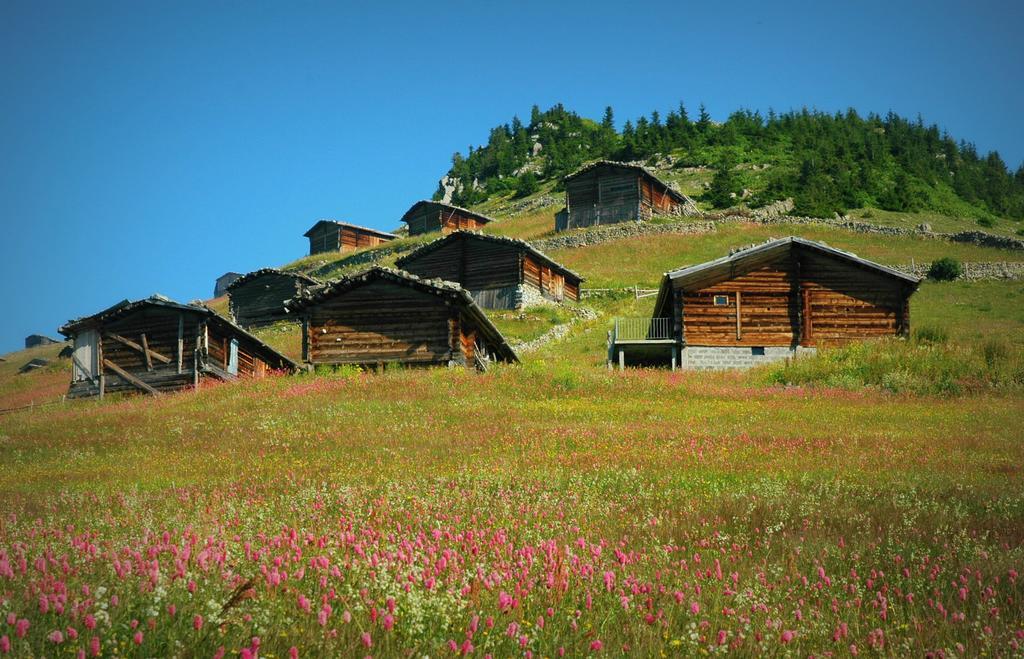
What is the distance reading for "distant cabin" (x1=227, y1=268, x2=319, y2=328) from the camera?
56.9 m

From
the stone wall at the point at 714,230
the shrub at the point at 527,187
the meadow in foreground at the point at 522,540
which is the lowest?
the meadow in foreground at the point at 522,540

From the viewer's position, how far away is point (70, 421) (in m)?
19.8

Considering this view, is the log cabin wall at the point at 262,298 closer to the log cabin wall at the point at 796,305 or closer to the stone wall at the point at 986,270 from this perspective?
the log cabin wall at the point at 796,305

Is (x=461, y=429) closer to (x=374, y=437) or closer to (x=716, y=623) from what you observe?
(x=374, y=437)

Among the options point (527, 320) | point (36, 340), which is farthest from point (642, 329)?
point (36, 340)

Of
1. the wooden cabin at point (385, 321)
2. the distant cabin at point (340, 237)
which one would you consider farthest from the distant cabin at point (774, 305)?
the distant cabin at point (340, 237)

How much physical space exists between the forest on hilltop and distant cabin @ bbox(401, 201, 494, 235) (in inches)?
1110

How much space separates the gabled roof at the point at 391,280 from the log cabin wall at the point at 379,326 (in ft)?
0.95

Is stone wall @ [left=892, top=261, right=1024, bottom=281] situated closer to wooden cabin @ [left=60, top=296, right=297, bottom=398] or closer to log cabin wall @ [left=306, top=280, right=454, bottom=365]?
log cabin wall @ [left=306, top=280, right=454, bottom=365]

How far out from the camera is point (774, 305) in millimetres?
31812

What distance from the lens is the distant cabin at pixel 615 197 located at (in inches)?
2724

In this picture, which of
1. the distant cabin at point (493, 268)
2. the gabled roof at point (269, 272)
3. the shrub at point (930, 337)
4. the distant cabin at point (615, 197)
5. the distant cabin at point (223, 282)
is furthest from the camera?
the distant cabin at point (223, 282)

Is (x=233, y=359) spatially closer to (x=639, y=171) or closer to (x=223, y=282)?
(x=639, y=171)

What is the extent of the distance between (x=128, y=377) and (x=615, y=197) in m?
50.5
